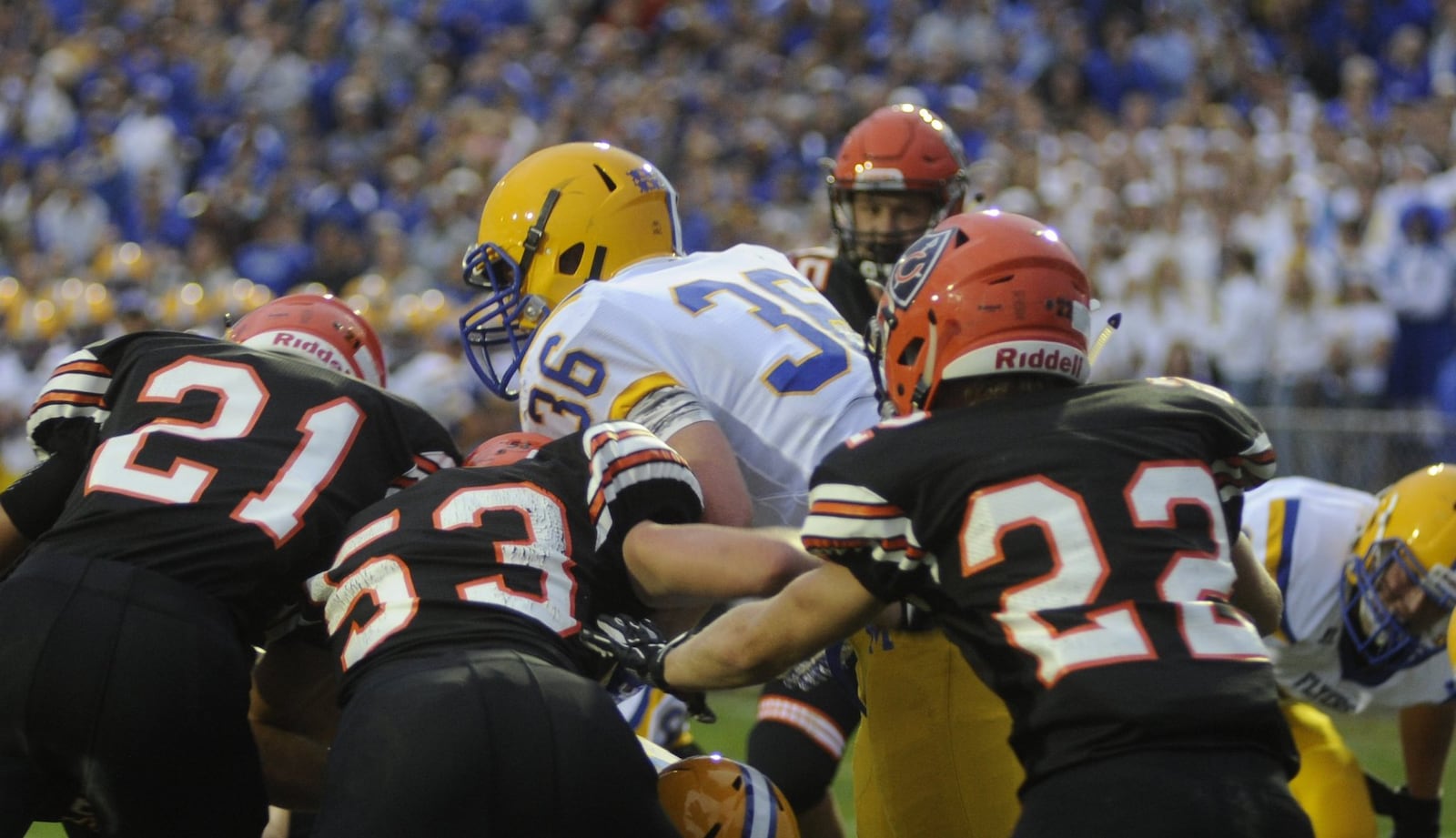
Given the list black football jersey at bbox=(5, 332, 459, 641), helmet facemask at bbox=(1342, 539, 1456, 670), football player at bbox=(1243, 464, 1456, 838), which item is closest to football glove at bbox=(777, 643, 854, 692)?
black football jersey at bbox=(5, 332, 459, 641)

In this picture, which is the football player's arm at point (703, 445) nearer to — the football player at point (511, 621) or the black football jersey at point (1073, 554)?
the football player at point (511, 621)

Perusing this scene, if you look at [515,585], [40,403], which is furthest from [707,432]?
[40,403]

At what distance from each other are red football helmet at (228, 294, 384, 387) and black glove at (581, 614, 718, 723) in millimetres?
1281

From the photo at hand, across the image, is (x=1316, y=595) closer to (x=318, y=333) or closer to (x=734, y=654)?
(x=734, y=654)

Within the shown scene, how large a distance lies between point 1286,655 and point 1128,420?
2407 millimetres

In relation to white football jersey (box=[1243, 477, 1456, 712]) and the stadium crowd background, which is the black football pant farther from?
the stadium crowd background

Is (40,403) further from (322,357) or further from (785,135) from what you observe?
(785,135)

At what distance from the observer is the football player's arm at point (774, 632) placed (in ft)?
9.50

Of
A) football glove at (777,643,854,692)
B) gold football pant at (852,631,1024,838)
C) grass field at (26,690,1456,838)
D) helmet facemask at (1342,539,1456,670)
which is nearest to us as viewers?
football glove at (777,643,854,692)

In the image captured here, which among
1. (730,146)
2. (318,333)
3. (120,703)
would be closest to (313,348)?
(318,333)

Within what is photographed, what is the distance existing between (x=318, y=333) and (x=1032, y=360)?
197 cm

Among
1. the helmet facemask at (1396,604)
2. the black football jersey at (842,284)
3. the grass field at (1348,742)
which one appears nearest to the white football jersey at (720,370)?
the black football jersey at (842,284)

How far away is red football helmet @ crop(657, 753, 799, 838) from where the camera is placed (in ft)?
10.8

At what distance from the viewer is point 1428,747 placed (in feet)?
16.6
